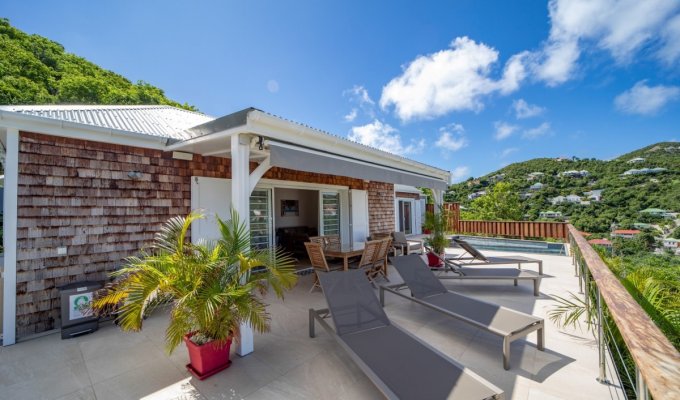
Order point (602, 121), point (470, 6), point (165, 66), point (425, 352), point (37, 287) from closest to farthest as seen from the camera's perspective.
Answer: point (425, 352) → point (37, 287) → point (470, 6) → point (165, 66) → point (602, 121)

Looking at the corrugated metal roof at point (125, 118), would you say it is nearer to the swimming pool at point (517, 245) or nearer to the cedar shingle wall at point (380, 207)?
the cedar shingle wall at point (380, 207)

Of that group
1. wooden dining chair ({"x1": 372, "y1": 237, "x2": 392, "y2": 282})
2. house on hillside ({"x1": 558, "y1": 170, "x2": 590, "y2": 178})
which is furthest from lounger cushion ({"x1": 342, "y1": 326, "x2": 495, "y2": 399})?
house on hillside ({"x1": 558, "y1": 170, "x2": 590, "y2": 178})

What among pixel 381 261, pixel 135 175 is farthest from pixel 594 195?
pixel 135 175

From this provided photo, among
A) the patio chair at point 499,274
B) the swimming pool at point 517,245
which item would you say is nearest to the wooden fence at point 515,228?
the swimming pool at point 517,245

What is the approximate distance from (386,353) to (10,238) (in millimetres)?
6049

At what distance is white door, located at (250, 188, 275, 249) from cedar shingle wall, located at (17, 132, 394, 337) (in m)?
2.32

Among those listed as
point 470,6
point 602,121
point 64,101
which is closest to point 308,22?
point 470,6

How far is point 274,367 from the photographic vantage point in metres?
3.72

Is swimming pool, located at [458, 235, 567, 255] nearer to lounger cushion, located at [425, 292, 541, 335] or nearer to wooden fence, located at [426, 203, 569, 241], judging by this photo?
wooden fence, located at [426, 203, 569, 241]

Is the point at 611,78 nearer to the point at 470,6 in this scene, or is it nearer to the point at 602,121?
the point at 602,121

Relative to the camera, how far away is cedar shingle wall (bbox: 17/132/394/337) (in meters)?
4.74

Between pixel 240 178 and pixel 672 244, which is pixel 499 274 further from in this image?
pixel 672 244

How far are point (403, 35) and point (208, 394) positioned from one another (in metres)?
15.2

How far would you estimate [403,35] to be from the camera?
13664mm
